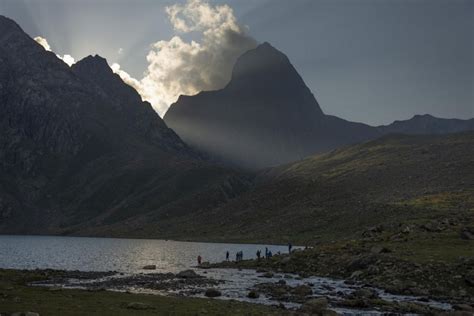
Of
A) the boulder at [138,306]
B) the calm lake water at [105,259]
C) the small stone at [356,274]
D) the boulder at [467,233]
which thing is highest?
the boulder at [467,233]

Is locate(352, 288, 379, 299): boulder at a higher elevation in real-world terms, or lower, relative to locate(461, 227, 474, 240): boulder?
lower

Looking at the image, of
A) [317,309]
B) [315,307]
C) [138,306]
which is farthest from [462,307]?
[138,306]

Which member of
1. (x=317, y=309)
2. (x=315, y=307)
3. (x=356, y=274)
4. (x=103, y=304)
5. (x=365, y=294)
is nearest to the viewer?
(x=317, y=309)

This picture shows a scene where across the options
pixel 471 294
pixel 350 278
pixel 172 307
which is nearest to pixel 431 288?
pixel 471 294

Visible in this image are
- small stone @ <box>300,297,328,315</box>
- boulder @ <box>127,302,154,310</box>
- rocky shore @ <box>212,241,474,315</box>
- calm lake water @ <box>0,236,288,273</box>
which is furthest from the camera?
calm lake water @ <box>0,236,288,273</box>

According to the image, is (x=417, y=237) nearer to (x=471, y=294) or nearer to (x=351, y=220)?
(x=471, y=294)

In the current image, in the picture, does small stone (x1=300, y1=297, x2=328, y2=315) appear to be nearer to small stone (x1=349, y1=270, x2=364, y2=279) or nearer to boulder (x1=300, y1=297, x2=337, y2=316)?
boulder (x1=300, y1=297, x2=337, y2=316)

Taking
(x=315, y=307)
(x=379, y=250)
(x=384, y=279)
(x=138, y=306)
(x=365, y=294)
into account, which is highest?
(x=379, y=250)

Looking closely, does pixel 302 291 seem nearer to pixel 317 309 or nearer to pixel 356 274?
pixel 317 309

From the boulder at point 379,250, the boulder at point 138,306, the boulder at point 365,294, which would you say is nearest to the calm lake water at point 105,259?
the boulder at point 379,250

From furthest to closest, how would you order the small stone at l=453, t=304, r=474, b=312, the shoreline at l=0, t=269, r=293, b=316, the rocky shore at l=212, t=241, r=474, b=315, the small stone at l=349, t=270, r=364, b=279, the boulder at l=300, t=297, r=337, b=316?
the small stone at l=349, t=270, r=364, b=279 < the rocky shore at l=212, t=241, r=474, b=315 < the small stone at l=453, t=304, r=474, b=312 < the boulder at l=300, t=297, r=337, b=316 < the shoreline at l=0, t=269, r=293, b=316

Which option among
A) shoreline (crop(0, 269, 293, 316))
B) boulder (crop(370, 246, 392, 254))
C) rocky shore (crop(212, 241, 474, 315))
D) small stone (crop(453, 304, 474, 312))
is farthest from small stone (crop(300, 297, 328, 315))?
boulder (crop(370, 246, 392, 254))

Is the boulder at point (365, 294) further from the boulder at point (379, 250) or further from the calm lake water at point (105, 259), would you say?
the calm lake water at point (105, 259)

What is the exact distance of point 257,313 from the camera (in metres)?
37.7
